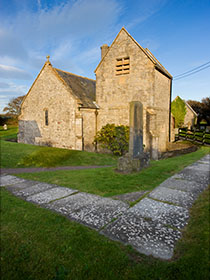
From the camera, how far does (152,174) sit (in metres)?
7.80

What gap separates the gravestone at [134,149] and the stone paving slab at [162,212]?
3732mm

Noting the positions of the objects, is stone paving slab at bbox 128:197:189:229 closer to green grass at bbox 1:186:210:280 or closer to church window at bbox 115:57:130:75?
green grass at bbox 1:186:210:280

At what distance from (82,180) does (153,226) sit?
13.0 feet

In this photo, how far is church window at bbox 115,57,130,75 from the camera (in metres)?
16.9

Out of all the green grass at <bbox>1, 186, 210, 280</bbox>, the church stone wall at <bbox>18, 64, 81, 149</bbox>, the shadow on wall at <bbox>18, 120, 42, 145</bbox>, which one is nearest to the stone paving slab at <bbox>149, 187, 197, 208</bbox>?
the green grass at <bbox>1, 186, 210, 280</bbox>

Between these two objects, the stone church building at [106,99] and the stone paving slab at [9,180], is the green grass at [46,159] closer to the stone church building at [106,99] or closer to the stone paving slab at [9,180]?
the stone paving slab at [9,180]

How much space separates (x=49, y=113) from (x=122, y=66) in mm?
8933

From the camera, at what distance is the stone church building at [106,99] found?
16141 millimetres

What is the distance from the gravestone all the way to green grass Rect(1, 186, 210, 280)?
4657 millimetres

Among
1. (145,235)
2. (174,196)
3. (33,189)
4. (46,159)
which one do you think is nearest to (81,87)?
(46,159)

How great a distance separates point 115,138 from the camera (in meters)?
17.1

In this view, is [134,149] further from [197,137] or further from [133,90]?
[197,137]

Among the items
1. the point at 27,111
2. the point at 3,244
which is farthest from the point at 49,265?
the point at 27,111

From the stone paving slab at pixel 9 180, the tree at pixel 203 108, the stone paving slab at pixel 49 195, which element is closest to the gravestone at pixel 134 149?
the stone paving slab at pixel 49 195
